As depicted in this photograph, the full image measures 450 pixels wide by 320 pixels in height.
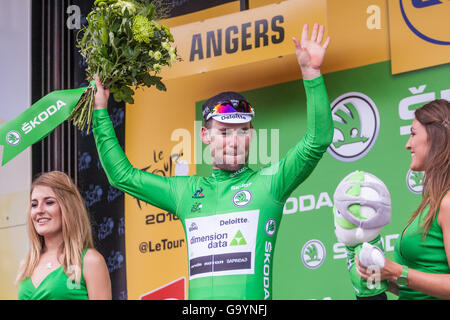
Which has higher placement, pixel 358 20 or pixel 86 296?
pixel 358 20

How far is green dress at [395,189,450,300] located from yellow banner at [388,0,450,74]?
962 millimetres

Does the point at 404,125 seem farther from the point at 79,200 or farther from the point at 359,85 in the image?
the point at 79,200

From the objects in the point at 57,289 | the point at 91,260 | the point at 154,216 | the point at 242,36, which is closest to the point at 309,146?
the point at 91,260

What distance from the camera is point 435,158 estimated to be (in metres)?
3.16

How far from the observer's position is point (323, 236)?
4.09 m

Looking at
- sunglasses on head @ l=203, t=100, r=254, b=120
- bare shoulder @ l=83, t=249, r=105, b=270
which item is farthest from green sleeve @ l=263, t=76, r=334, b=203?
bare shoulder @ l=83, t=249, r=105, b=270

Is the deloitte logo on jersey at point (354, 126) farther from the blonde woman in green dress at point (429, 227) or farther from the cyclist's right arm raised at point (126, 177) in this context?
the cyclist's right arm raised at point (126, 177)

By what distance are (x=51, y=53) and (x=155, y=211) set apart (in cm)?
110

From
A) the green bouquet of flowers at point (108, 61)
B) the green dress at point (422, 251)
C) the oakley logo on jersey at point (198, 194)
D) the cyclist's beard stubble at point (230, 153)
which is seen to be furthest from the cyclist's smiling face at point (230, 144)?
the green dress at point (422, 251)

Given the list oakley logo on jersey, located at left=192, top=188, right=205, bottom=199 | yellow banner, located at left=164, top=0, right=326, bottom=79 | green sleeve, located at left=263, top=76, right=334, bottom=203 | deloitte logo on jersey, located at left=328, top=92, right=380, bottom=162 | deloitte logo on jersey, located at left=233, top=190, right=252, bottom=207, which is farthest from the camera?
yellow banner, located at left=164, top=0, right=326, bottom=79

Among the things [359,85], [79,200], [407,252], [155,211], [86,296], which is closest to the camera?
[407,252]

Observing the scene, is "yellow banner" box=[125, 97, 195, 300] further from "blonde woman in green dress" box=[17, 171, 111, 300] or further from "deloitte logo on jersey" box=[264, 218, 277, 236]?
"deloitte logo on jersey" box=[264, 218, 277, 236]

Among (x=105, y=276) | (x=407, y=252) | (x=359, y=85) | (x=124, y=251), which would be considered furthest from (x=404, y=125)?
(x=124, y=251)

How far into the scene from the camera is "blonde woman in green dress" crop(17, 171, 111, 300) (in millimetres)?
3525
